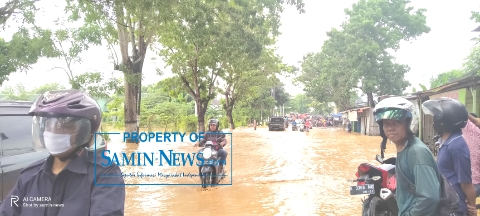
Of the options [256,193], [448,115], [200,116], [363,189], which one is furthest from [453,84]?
[200,116]

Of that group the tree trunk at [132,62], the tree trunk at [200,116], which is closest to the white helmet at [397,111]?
the tree trunk at [132,62]

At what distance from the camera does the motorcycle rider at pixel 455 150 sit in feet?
8.21

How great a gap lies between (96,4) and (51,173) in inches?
278

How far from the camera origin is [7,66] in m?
7.98

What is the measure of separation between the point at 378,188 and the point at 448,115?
4.04ft

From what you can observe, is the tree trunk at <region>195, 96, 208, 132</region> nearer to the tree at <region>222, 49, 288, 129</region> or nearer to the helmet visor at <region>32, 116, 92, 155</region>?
the tree at <region>222, 49, 288, 129</region>

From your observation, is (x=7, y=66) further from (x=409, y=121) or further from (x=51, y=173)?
(x=409, y=121)

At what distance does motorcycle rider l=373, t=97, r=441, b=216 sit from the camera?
2047mm

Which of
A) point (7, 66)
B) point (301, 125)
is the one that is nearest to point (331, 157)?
point (7, 66)

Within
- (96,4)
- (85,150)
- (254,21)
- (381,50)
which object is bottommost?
(85,150)

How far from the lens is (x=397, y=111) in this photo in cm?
229

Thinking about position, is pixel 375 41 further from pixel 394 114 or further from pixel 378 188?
pixel 394 114

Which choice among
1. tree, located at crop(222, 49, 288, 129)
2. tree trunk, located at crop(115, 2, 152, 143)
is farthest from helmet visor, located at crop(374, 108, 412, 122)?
tree, located at crop(222, 49, 288, 129)

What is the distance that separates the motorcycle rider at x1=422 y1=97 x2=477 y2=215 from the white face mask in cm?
236
